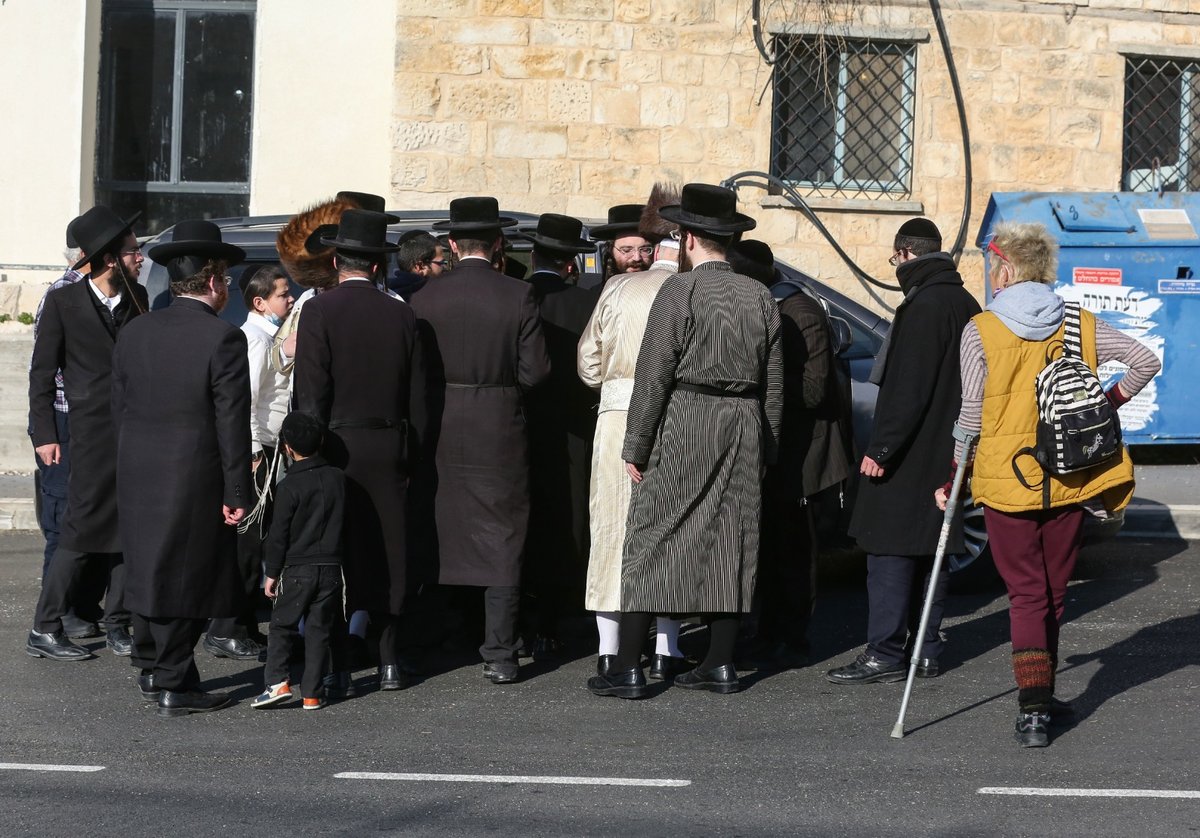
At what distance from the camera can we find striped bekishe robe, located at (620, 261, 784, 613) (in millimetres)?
6363

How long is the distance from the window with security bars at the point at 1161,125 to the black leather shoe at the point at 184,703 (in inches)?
427

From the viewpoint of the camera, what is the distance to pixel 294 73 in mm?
14047

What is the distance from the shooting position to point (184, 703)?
6.23 meters

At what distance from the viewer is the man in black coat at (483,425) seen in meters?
6.72

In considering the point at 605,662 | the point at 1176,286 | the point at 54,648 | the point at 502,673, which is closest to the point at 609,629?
the point at 605,662

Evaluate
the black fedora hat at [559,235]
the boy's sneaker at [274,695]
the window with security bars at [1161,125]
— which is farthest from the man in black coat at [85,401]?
the window with security bars at [1161,125]

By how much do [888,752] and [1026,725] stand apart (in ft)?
1.66

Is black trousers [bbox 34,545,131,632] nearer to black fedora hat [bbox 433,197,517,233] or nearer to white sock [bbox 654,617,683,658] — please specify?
black fedora hat [bbox 433,197,517,233]

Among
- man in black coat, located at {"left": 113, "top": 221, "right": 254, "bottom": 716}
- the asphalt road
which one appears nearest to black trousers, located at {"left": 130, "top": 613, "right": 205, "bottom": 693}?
man in black coat, located at {"left": 113, "top": 221, "right": 254, "bottom": 716}

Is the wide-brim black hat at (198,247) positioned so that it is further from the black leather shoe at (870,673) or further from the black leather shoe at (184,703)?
the black leather shoe at (870,673)

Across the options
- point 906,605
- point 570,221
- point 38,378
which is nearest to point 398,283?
point 570,221

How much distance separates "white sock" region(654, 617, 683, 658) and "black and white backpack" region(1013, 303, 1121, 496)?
69.8 inches

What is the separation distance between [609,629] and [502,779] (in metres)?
1.50

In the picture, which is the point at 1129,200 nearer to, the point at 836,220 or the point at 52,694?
the point at 836,220
